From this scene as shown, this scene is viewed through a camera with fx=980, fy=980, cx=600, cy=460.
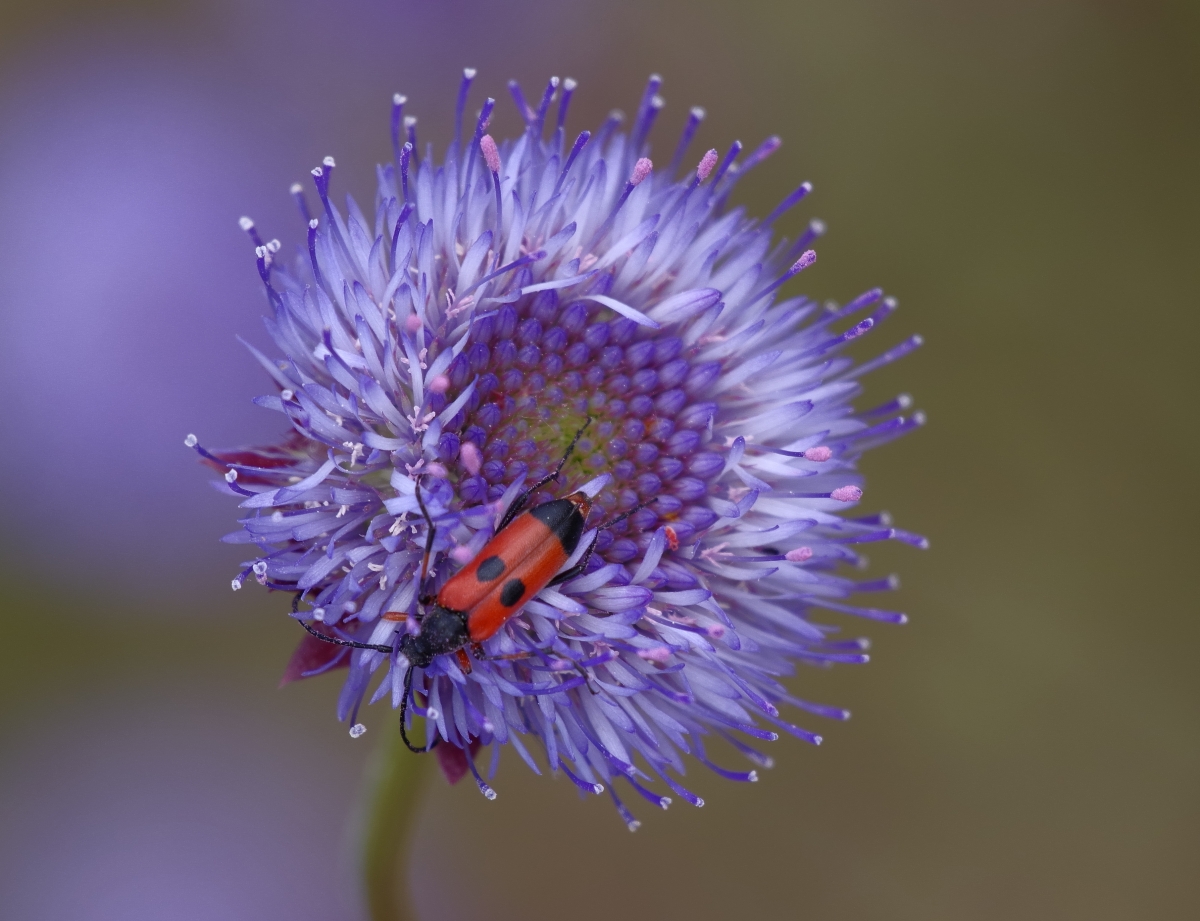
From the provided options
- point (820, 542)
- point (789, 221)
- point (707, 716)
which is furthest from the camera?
point (789, 221)

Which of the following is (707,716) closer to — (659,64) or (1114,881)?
(1114,881)

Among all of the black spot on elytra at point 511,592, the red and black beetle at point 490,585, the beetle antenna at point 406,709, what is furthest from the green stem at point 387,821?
the black spot on elytra at point 511,592

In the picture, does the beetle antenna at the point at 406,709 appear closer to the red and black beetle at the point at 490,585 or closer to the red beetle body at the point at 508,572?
the red and black beetle at the point at 490,585

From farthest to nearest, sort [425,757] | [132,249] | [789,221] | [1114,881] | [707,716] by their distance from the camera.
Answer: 1. [789,221]
2. [1114,881]
3. [132,249]
4. [425,757]
5. [707,716]

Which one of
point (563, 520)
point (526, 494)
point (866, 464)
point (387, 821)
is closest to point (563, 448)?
point (526, 494)

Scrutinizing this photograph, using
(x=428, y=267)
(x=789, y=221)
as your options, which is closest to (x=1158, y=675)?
(x=789, y=221)

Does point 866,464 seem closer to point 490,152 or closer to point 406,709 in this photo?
point 490,152

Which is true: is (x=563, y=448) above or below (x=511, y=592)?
above
